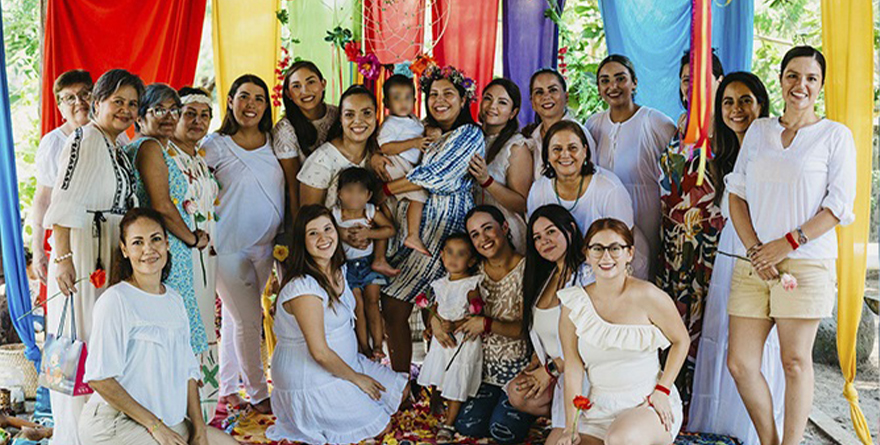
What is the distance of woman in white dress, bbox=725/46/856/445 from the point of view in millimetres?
2957

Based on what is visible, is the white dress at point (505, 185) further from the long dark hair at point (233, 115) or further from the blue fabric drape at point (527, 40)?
the long dark hair at point (233, 115)

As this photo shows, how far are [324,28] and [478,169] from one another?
157 cm

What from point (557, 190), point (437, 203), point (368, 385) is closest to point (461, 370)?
point (368, 385)

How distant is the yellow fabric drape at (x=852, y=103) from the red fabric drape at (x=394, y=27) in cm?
215

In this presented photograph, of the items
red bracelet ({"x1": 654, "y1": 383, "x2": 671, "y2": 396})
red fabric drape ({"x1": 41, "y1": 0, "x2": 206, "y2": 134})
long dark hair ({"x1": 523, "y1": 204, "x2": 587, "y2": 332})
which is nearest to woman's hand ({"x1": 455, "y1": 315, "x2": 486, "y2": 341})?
long dark hair ({"x1": 523, "y1": 204, "x2": 587, "y2": 332})

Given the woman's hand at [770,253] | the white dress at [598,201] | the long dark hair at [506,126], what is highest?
the long dark hair at [506,126]

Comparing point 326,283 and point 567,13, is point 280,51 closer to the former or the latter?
point 326,283

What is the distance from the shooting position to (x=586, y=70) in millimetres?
5305

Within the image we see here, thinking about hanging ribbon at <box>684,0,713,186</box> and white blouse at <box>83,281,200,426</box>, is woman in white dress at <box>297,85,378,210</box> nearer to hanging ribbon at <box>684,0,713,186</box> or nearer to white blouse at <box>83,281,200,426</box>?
white blouse at <box>83,281,200,426</box>

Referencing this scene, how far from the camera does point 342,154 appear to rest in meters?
3.73

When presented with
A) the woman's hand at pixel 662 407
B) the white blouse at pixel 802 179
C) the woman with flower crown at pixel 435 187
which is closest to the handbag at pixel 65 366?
the woman with flower crown at pixel 435 187

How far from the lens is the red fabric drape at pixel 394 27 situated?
4.68 m

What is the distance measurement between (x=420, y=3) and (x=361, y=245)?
1.68m

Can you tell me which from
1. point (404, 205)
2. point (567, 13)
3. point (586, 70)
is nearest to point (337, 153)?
point (404, 205)
